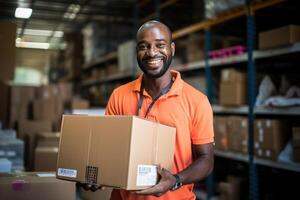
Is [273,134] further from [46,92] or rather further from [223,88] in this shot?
[46,92]

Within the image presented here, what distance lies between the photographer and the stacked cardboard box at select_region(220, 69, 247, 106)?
142 inches

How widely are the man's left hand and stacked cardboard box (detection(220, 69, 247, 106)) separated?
2.32m

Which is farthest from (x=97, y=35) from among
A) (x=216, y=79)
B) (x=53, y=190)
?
(x=53, y=190)

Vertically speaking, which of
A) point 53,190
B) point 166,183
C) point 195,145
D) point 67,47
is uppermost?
point 67,47

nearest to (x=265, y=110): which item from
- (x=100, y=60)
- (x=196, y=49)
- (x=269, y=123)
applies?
(x=269, y=123)

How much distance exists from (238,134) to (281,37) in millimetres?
1031

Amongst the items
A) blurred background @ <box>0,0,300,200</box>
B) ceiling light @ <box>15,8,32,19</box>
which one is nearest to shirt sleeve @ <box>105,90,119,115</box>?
blurred background @ <box>0,0,300,200</box>

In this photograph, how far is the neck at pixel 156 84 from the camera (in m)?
1.72

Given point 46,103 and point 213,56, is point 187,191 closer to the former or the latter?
point 213,56

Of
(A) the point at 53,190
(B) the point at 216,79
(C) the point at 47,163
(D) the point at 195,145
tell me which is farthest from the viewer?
(B) the point at 216,79

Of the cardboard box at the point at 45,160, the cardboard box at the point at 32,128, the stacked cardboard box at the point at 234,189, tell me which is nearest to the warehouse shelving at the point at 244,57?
the stacked cardboard box at the point at 234,189

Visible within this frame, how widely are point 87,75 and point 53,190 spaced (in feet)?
22.8

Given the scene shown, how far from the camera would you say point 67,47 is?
843 centimetres

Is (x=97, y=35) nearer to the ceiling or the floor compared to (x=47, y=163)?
nearer to the ceiling
